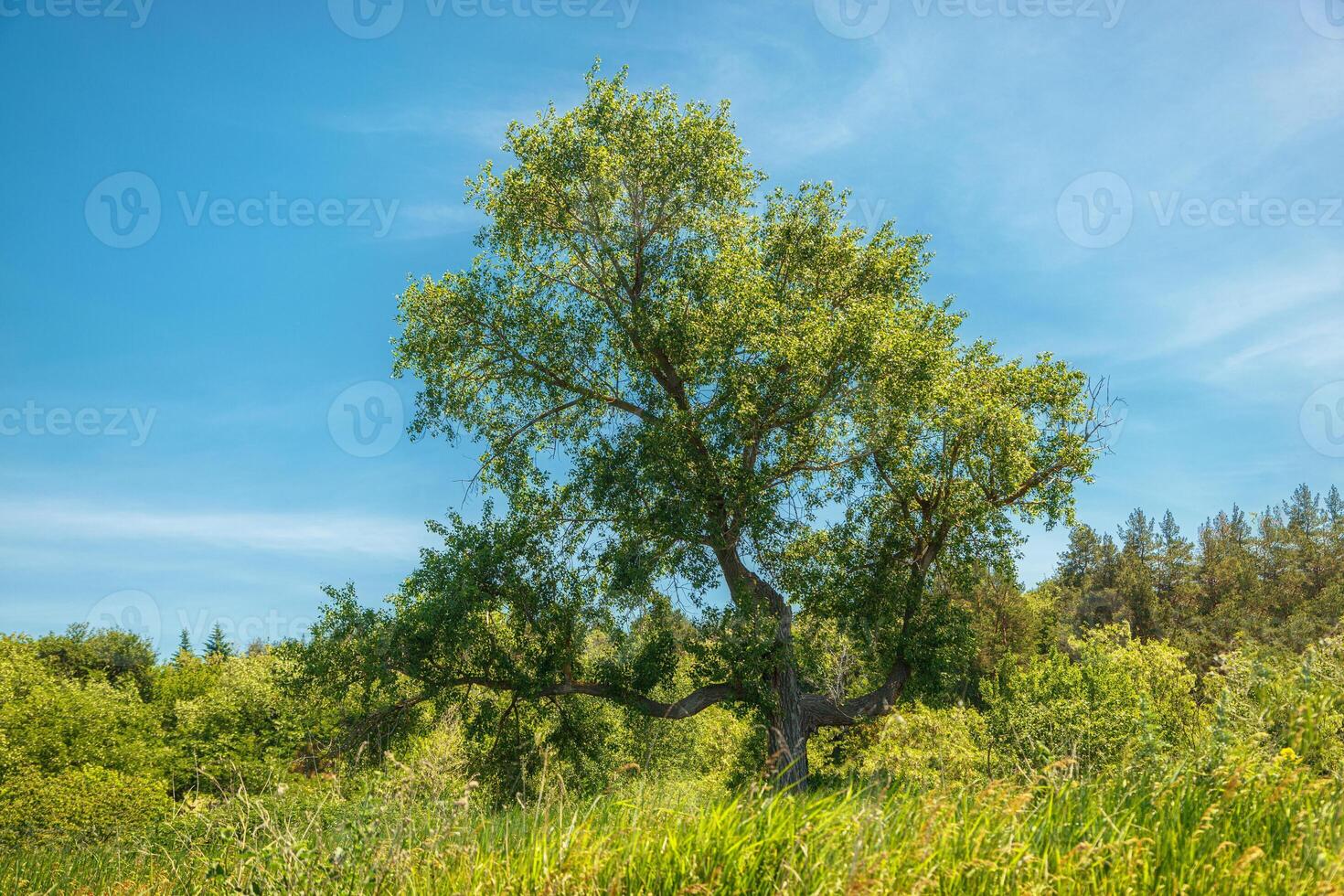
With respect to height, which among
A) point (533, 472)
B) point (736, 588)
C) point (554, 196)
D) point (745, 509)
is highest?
point (554, 196)

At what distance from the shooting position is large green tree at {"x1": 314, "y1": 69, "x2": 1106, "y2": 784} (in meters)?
18.3

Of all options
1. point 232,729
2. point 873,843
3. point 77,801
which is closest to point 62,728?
point 232,729

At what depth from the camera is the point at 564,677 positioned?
19594mm

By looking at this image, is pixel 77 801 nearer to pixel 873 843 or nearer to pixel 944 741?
pixel 944 741

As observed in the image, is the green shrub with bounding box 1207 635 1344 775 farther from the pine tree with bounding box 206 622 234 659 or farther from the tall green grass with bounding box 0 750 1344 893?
the pine tree with bounding box 206 622 234 659

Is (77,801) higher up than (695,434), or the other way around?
(695,434)

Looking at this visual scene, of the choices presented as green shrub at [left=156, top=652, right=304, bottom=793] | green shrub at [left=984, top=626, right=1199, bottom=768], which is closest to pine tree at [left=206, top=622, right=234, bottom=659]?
green shrub at [left=156, top=652, right=304, bottom=793]

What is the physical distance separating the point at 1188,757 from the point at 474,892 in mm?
5070

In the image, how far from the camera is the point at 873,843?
4.73 meters

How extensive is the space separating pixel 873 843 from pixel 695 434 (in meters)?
14.0

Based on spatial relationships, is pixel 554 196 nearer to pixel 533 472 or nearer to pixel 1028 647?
pixel 533 472

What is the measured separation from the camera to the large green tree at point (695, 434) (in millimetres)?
18297

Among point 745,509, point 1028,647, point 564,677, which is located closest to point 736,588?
point 745,509

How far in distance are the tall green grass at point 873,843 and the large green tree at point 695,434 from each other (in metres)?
11.9
